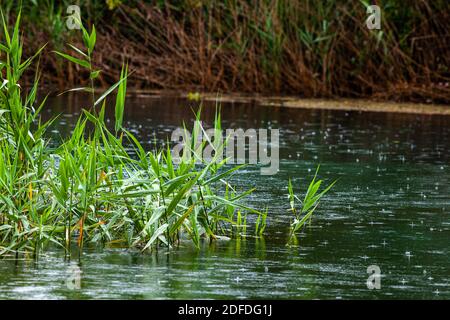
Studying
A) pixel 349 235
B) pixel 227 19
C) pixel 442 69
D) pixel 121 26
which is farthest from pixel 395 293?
pixel 121 26

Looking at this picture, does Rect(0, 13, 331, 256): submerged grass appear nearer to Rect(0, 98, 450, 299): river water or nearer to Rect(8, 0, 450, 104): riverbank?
Rect(0, 98, 450, 299): river water

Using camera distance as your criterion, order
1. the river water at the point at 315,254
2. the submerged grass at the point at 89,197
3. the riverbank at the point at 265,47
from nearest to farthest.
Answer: the river water at the point at 315,254
the submerged grass at the point at 89,197
the riverbank at the point at 265,47

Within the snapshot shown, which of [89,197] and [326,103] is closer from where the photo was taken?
[89,197]

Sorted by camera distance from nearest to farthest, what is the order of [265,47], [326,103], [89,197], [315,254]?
[315,254] → [89,197] → [326,103] → [265,47]

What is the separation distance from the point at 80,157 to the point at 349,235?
1.61 m

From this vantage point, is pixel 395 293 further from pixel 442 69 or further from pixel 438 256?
pixel 442 69

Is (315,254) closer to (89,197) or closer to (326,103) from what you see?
(89,197)

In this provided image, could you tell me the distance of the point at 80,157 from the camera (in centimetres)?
652

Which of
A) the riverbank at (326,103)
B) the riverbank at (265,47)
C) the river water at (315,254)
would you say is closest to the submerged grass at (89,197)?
the river water at (315,254)

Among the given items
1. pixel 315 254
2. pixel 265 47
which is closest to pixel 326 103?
pixel 265 47

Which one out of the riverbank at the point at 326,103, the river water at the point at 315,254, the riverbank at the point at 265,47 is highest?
the riverbank at the point at 265,47

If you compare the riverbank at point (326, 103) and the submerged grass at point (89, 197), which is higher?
the riverbank at point (326, 103)

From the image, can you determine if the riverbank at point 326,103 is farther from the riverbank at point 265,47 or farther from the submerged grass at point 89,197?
the submerged grass at point 89,197

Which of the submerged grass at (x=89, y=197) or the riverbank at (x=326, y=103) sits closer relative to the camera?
the submerged grass at (x=89, y=197)
